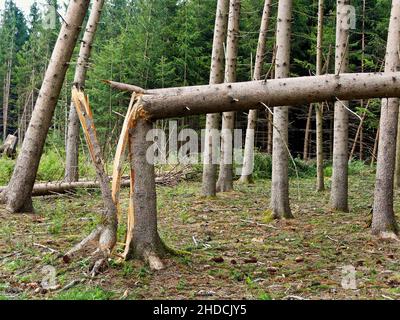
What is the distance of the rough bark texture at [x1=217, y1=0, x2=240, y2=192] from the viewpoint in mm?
12078

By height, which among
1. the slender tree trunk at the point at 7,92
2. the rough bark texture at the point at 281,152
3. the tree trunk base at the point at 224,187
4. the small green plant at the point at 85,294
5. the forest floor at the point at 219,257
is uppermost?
the slender tree trunk at the point at 7,92

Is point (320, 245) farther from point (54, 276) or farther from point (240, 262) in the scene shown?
point (54, 276)

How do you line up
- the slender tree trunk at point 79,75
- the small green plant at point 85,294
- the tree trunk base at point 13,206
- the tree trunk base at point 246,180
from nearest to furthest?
the small green plant at point 85,294
the tree trunk base at point 13,206
the slender tree trunk at point 79,75
the tree trunk base at point 246,180

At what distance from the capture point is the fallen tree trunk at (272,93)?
18.2ft

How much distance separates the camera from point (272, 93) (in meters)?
5.59

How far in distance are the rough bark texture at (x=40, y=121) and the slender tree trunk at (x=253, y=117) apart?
19.6 ft

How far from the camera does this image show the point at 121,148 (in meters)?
5.70

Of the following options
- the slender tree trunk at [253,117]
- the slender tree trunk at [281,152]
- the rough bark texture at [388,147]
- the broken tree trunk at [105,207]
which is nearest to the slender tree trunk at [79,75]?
the slender tree trunk at [253,117]

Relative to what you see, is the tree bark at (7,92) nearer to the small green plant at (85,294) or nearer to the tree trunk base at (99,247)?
the tree trunk base at (99,247)

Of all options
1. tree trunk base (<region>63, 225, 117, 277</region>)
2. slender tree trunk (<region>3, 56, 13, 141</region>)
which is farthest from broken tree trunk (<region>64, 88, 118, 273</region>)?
slender tree trunk (<region>3, 56, 13, 141</region>)

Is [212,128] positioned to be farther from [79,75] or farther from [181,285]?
[181,285]

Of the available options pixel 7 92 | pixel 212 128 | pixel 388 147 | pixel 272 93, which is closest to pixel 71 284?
pixel 272 93

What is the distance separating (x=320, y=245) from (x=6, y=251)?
441 cm
